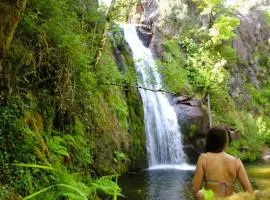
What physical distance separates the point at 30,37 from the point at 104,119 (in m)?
6.34

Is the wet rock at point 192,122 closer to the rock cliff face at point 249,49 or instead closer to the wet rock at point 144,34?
the wet rock at point 144,34

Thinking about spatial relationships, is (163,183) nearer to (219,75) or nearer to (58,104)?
(58,104)

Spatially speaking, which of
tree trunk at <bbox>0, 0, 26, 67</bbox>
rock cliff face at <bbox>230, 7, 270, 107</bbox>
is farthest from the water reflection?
rock cliff face at <bbox>230, 7, 270, 107</bbox>

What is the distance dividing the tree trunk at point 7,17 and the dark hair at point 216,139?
344 centimetres

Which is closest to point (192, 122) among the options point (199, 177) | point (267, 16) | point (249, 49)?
point (249, 49)

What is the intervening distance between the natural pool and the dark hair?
8.69 m

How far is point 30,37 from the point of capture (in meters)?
8.96

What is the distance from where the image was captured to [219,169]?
514 centimetres

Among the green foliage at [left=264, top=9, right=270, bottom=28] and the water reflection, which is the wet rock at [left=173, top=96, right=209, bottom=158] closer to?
the water reflection

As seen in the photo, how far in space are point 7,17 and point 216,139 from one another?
356 centimetres

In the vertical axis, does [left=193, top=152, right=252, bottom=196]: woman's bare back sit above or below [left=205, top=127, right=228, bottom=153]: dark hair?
below

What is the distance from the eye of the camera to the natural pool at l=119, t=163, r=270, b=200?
14.2 metres

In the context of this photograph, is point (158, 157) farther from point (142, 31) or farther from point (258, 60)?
point (258, 60)

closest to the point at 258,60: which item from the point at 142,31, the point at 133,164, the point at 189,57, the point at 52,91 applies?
the point at 189,57
